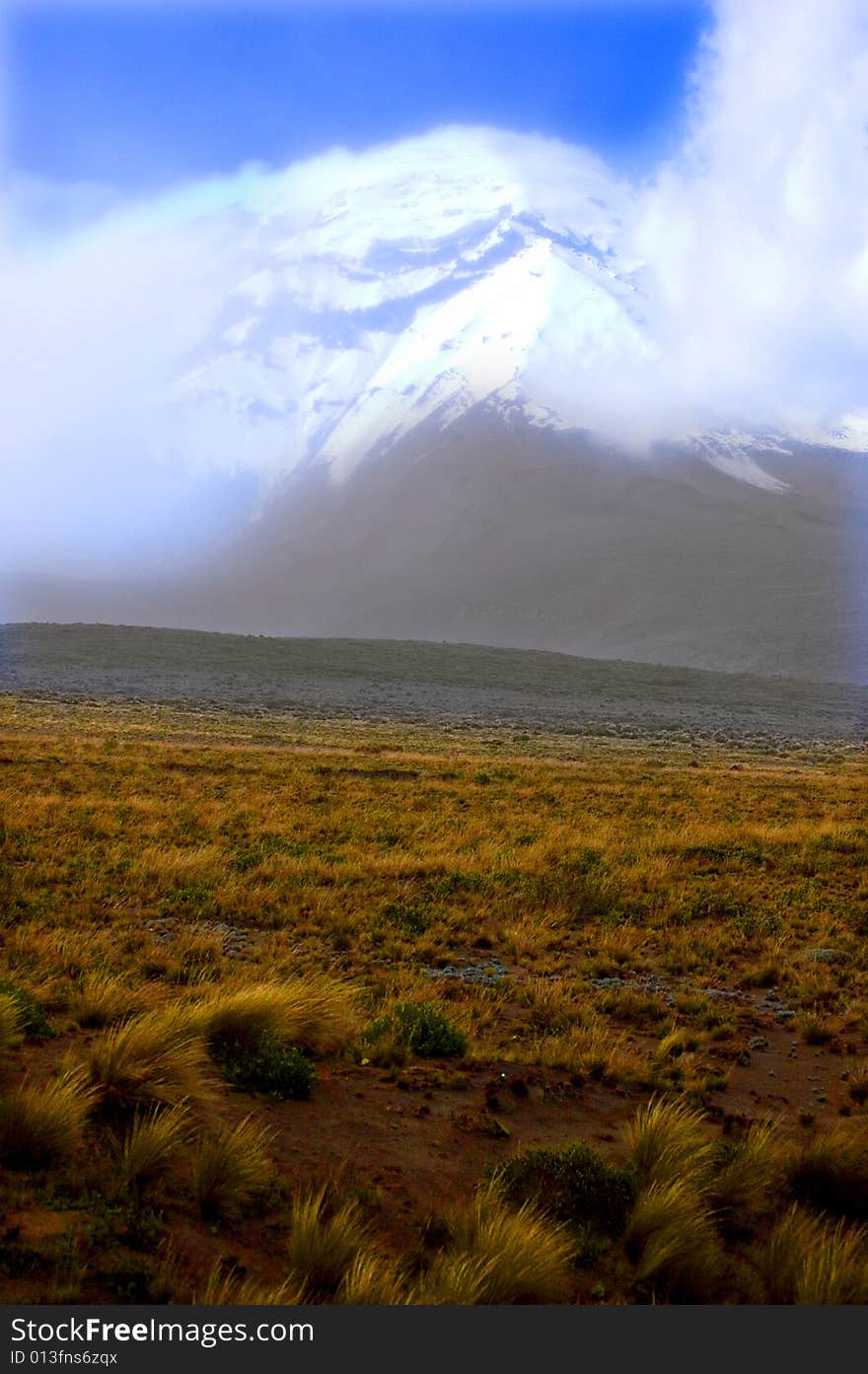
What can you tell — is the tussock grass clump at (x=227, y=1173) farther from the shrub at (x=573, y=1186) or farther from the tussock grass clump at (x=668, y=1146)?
the tussock grass clump at (x=668, y=1146)

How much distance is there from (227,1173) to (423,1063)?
2278mm

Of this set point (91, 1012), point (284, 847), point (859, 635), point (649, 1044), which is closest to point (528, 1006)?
point (649, 1044)

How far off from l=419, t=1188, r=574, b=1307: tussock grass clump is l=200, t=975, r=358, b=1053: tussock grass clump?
233cm

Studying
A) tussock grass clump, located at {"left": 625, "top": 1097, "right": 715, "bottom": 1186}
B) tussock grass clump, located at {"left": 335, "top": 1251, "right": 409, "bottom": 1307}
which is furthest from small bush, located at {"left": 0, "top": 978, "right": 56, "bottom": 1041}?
tussock grass clump, located at {"left": 625, "top": 1097, "right": 715, "bottom": 1186}

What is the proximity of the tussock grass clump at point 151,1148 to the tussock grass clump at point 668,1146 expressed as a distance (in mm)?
2518

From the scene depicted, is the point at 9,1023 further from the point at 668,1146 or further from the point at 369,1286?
the point at 668,1146

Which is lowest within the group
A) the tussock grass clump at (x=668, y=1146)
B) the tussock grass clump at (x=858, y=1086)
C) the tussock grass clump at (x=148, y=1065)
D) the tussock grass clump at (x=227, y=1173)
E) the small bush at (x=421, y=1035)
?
the tussock grass clump at (x=858, y=1086)

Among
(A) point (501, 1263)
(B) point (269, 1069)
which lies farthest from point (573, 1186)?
(B) point (269, 1069)

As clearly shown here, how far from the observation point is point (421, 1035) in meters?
6.83

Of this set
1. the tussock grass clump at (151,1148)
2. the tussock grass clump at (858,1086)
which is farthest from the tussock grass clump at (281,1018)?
the tussock grass clump at (858,1086)

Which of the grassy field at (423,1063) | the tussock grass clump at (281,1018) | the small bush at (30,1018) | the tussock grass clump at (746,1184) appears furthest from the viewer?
the tussock grass clump at (281,1018)

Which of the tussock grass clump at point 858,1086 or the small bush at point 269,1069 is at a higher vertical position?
the small bush at point 269,1069

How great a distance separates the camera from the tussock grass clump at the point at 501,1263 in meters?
3.85

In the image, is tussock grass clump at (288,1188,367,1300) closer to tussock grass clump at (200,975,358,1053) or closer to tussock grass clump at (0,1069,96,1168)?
tussock grass clump at (0,1069,96,1168)
